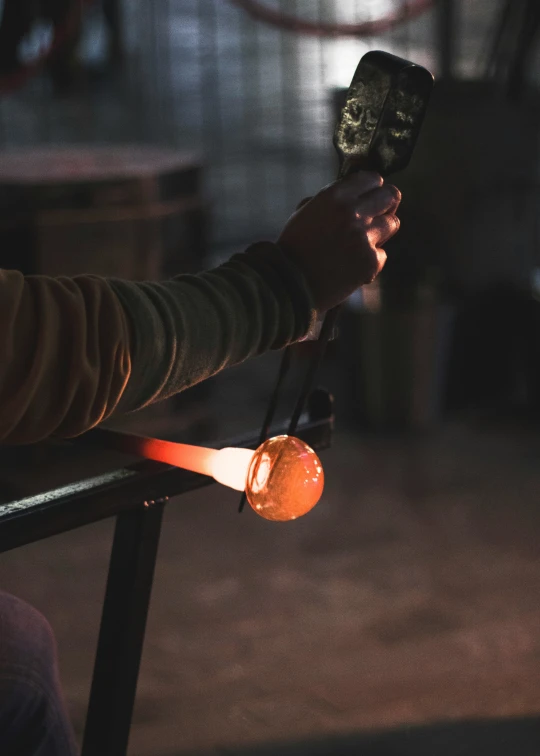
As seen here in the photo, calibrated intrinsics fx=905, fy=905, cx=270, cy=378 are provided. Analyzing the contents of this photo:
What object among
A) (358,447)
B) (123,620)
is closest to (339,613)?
(358,447)

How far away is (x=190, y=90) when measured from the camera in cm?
538

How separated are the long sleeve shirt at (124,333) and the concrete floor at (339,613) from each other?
1193 mm

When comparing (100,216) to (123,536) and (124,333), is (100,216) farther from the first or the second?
(124,333)

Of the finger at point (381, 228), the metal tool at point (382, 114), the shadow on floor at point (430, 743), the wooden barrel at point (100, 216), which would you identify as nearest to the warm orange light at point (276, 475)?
the metal tool at point (382, 114)

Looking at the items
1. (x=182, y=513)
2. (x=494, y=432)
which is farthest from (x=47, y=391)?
(x=494, y=432)

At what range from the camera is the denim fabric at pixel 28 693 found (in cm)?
97

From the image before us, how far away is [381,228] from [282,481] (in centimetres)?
27

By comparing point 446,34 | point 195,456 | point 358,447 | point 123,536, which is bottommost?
point 358,447

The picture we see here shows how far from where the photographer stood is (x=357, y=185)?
0.89 metres

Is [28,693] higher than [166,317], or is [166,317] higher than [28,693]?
[166,317]

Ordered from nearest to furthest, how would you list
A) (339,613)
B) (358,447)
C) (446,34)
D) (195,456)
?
(195,456), (339,613), (358,447), (446,34)

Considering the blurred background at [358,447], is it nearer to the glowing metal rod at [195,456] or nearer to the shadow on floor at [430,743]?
the shadow on floor at [430,743]

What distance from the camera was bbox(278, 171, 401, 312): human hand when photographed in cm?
88

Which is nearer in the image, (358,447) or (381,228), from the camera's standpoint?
(381,228)
